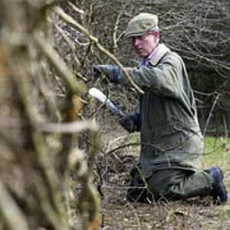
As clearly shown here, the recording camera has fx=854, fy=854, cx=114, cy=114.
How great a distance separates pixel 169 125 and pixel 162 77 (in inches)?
21.1

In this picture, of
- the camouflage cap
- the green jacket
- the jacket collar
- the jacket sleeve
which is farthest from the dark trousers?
the camouflage cap

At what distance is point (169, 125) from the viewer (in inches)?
275

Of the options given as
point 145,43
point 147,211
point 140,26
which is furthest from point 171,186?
point 140,26

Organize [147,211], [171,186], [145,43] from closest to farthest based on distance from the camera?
[147,211], [145,43], [171,186]

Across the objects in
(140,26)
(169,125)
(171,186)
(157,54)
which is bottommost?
(171,186)

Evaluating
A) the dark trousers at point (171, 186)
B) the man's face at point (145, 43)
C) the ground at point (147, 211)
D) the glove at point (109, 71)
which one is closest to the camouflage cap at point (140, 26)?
the man's face at point (145, 43)

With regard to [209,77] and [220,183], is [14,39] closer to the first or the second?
[220,183]

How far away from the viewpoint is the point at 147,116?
7.02m

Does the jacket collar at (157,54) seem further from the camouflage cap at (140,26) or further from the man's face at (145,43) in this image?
the camouflage cap at (140,26)

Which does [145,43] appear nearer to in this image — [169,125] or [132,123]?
[169,125]

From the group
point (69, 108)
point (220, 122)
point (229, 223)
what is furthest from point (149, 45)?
point (220, 122)

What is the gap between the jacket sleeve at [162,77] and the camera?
6473 millimetres

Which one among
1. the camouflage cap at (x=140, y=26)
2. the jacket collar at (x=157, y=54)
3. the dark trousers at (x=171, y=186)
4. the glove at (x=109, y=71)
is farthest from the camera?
the dark trousers at (x=171, y=186)

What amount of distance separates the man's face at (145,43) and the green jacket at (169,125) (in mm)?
87
